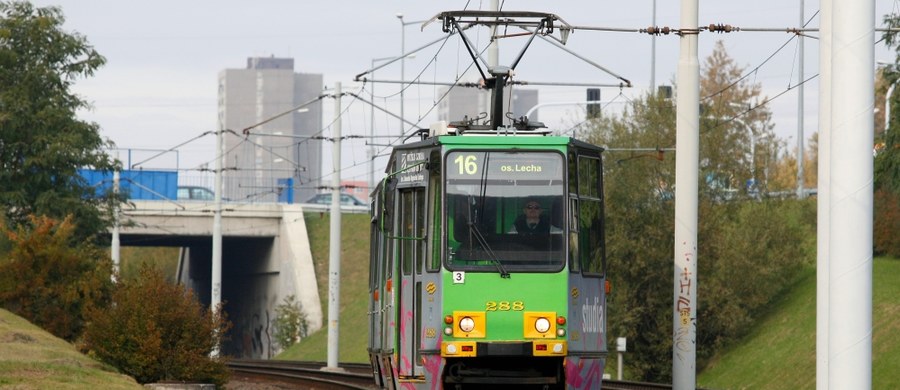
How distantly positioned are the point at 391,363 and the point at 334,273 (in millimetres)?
25678

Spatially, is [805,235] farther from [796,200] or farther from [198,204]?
[198,204]

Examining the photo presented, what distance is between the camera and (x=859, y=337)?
13.1 metres

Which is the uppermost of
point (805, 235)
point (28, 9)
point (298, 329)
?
point (28, 9)

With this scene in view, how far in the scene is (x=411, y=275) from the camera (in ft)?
60.2

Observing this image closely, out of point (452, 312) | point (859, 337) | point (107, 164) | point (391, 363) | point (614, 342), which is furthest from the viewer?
point (107, 164)

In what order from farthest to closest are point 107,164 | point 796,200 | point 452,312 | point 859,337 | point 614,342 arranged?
point 796,200 → point 107,164 → point 614,342 → point 452,312 → point 859,337

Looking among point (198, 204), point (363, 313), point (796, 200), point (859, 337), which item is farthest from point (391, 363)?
point (198, 204)

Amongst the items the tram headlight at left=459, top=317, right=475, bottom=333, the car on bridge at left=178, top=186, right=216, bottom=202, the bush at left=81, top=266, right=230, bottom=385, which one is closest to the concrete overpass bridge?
the car on bridge at left=178, top=186, right=216, bottom=202

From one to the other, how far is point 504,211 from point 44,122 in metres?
30.9

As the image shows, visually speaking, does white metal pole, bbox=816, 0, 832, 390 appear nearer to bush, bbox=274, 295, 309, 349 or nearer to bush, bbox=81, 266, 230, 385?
bush, bbox=81, 266, 230, 385

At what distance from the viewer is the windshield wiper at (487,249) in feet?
57.5

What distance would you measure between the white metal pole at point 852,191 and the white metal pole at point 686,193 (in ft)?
24.5

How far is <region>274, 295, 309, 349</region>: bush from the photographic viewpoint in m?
68.2

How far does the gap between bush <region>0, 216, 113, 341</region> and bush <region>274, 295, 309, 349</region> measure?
30559 mm
